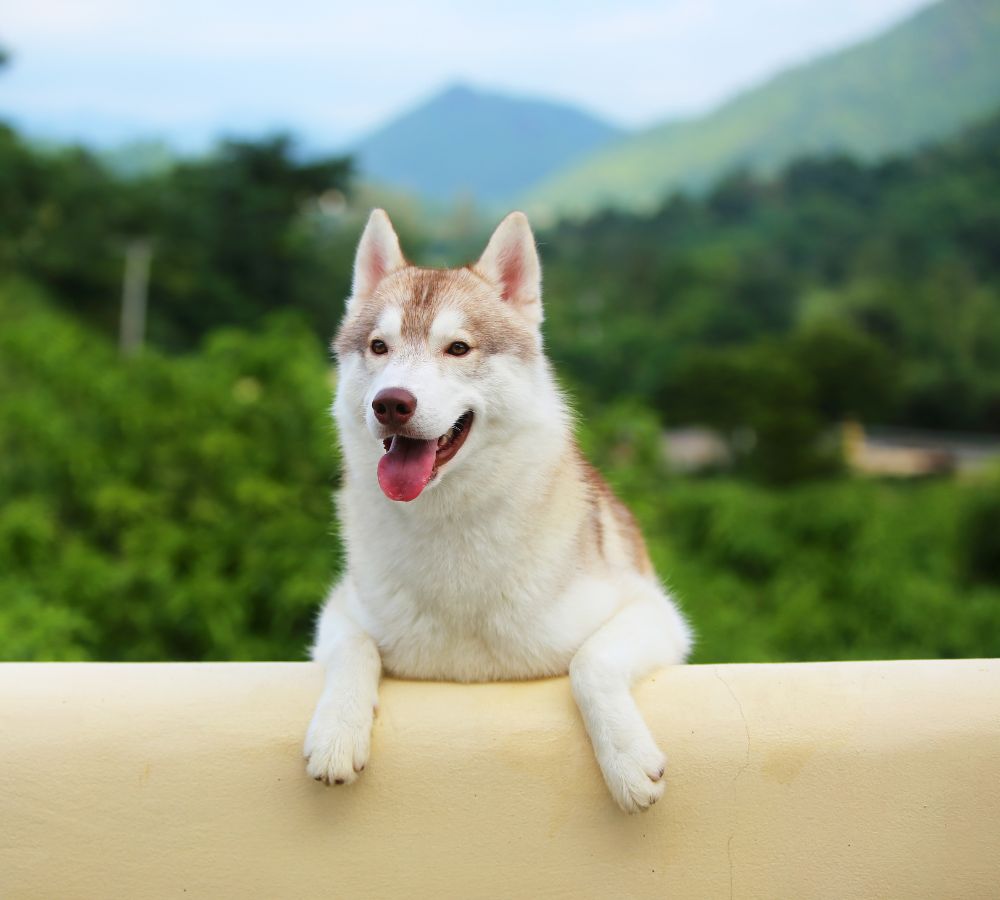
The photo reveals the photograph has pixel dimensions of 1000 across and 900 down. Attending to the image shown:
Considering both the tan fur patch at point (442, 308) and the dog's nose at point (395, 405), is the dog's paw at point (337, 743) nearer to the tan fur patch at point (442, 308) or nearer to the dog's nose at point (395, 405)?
the dog's nose at point (395, 405)

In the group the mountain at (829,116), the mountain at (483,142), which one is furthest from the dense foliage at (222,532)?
the mountain at (483,142)

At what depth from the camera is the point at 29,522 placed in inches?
278

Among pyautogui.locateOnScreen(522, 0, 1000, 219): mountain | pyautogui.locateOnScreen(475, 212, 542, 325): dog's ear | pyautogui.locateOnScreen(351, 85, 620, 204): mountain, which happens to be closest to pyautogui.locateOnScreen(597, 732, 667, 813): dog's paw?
pyautogui.locateOnScreen(475, 212, 542, 325): dog's ear

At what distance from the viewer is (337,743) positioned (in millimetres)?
2383

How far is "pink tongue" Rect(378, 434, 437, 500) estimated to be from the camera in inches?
100

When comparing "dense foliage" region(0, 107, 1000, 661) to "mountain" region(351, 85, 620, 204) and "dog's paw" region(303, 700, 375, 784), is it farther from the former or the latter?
"mountain" region(351, 85, 620, 204)

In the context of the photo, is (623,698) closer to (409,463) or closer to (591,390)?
(409,463)

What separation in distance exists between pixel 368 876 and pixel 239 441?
573 cm

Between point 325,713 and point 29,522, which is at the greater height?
point 325,713

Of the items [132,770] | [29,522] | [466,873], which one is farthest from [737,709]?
[29,522]

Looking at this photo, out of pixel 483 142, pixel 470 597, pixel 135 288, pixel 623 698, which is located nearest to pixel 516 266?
pixel 470 597

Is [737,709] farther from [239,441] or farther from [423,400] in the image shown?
[239,441]

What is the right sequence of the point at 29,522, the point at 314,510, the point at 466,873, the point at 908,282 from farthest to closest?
1. the point at 908,282
2. the point at 314,510
3. the point at 29,522
4. the point at 466,873

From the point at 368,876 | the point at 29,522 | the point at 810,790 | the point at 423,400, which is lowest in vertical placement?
the point at 29,522
